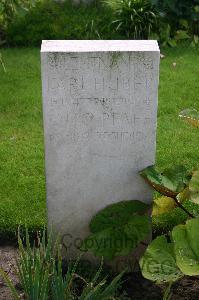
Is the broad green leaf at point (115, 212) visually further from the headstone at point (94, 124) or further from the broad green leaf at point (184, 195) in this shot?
the broad green leaf at point (184, 195)

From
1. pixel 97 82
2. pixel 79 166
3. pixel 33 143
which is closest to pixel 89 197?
pixel 79 166

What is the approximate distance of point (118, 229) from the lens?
11.9 feet

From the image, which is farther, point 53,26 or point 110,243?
point 53,26

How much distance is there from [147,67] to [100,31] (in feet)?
16.4

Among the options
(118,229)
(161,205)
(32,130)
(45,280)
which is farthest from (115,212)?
(32,130)

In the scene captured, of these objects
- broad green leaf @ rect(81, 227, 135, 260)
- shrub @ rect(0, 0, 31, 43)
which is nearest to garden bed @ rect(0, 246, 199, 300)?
broad green leaf @ rect(81, 227, 135, 260)

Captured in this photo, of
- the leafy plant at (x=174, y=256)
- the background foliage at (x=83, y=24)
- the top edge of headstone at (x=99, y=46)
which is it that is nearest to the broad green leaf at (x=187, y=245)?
the leafy plant at (x=174, y=256)

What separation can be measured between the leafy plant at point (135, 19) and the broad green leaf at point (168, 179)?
460 cm

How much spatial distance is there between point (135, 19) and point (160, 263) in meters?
5.28

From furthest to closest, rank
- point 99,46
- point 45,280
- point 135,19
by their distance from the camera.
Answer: point 135,19
point 99,46
point 45,280

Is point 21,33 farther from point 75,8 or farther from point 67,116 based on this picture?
point 67,116

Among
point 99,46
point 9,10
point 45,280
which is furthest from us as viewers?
point 9,10

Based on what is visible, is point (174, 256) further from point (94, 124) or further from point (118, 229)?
point (94, 124)

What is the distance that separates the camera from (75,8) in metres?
8.98
